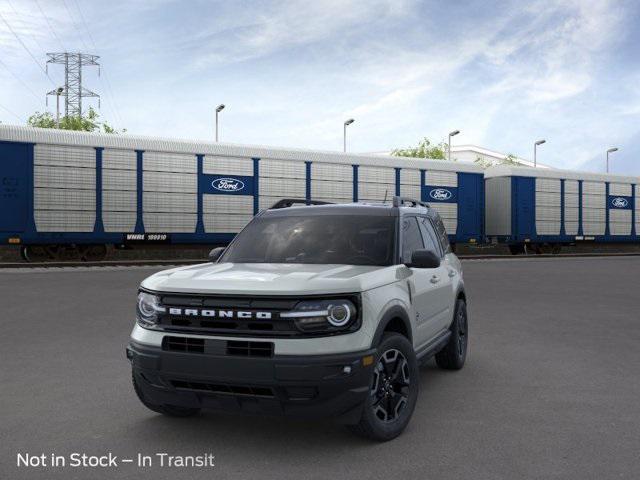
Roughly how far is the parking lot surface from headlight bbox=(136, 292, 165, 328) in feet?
2.75

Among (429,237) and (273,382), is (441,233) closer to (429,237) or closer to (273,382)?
(429,237)

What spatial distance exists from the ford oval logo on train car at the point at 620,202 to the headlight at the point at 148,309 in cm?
3512

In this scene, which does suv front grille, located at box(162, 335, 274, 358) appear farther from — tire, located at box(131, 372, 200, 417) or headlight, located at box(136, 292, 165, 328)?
tire, located at box(131, 372, 200, 417)

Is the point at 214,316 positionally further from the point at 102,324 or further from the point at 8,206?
the point at 8,206

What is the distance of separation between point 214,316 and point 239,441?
973 millimetres

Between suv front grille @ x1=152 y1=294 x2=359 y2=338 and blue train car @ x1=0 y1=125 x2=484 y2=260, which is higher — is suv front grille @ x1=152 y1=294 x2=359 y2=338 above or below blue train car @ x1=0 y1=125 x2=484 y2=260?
below

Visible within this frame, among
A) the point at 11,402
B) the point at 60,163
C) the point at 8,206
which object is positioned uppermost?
the point at 60,163

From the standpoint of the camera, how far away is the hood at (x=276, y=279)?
4055 millimetres

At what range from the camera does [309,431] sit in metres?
4.62

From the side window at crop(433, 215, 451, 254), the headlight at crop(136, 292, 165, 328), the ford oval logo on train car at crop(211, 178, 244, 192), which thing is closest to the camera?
the headlight at crop(136, 292, 165, 328)

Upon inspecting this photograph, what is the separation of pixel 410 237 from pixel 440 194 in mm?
24043

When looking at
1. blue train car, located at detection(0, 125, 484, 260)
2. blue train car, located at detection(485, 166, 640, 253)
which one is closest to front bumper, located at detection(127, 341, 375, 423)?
blue train car, located at detection(0, 125, 484, 260)

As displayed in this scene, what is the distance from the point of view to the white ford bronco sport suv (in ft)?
12.9

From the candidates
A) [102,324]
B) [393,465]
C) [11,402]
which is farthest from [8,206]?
[393,465]
